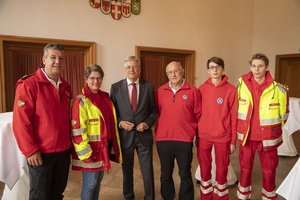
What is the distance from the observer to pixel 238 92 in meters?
2.18

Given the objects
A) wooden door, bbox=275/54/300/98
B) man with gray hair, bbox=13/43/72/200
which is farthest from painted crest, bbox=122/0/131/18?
wooden door, bbox=275/54/300/98

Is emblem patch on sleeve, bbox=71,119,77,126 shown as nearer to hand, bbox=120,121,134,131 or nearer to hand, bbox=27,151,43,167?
hand, bbox=27,151,43,167

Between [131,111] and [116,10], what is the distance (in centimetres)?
327

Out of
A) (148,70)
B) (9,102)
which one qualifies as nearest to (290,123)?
(148,70)

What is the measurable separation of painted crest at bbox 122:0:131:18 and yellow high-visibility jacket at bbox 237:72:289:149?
3487 millimetres

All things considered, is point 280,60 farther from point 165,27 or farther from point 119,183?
point 119,183

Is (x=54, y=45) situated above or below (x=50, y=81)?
above

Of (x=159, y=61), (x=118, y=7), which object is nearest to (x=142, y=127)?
(x=118, y=7)

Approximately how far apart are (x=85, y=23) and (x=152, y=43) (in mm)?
1520

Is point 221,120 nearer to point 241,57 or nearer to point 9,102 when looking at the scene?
point 9,102

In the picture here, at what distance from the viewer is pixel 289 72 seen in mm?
6594

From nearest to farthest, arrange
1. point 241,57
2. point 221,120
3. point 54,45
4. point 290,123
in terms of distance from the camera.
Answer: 1. point 54,45
2. point 221,120
3. point 290,123
4. point 241,57

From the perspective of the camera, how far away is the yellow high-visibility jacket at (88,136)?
1759 millimetres

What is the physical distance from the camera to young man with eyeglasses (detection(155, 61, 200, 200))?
2.22 meters
